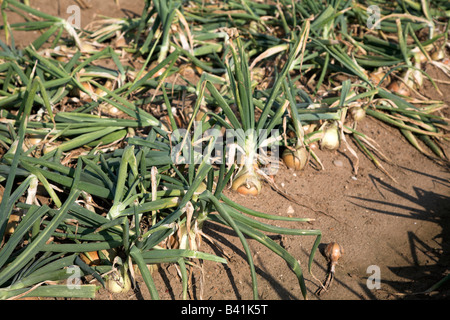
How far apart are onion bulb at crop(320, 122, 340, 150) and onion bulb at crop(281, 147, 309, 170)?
146 millimetres

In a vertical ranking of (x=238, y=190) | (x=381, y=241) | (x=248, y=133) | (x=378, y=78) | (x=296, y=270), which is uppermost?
(x=378, y=78)

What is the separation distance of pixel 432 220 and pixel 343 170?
1.43 feet

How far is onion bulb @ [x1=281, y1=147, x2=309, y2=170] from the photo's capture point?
2.17m

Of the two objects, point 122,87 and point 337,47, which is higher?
point 337,47

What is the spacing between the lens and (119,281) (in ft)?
5.36

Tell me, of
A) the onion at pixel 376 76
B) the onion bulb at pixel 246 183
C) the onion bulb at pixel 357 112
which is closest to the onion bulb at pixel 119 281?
the onion bulb at pixel 246 183

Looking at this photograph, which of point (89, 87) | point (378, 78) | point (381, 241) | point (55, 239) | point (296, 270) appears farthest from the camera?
point (378, 78)

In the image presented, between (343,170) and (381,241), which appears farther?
(343,170)

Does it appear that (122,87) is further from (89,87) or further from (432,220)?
(432,220)

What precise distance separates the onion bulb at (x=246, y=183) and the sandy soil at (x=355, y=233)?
0.04 meters

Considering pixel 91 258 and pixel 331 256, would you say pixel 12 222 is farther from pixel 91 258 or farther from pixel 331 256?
pixel 331 256

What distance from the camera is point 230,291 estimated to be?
1.69m

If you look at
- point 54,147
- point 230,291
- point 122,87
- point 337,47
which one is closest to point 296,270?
point 230,291

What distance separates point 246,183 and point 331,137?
541 millimetres
